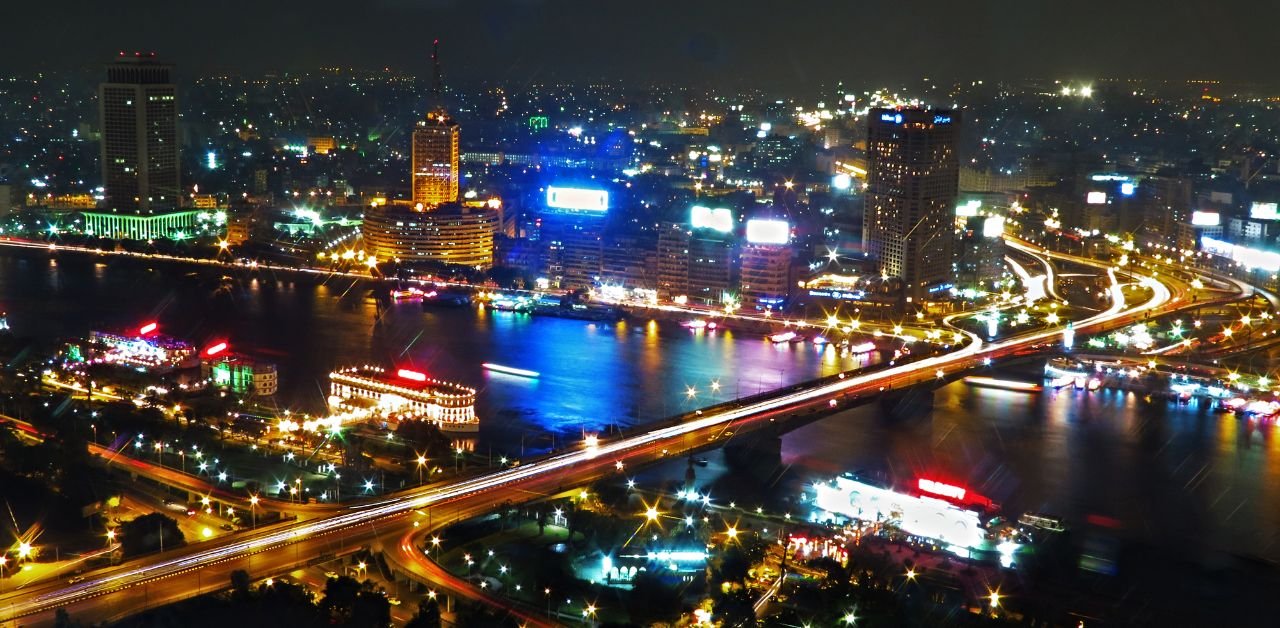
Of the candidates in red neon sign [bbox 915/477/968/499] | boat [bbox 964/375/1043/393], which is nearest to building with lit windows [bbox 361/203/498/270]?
boat [bbox 964/375/1043/393]

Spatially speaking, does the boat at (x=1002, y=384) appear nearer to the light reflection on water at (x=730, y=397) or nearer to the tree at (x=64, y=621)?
the light reflection on water at (x=730, y=397)

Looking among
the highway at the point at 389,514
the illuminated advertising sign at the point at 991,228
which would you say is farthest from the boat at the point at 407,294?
the illuminated advertising sign at the point at 991,228

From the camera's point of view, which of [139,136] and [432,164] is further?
[139,136]

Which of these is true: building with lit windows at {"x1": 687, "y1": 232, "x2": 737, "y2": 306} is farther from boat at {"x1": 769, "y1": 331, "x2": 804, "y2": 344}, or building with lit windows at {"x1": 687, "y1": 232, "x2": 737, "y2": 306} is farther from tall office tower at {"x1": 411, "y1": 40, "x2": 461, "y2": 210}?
tall office tower at {"x1": 411, "y1": 40, "x2": 461, "y2": 210}

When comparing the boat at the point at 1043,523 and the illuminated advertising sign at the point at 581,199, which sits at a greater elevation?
the illuminated advertising sign at the point at 581,199

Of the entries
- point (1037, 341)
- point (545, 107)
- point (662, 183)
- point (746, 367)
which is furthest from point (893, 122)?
point (545, 107)

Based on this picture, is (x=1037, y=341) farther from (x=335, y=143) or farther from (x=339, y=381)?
(x=335, y=143)

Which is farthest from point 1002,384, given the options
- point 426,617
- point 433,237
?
point 433,237

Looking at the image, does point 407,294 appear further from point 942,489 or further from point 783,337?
point 942,489
